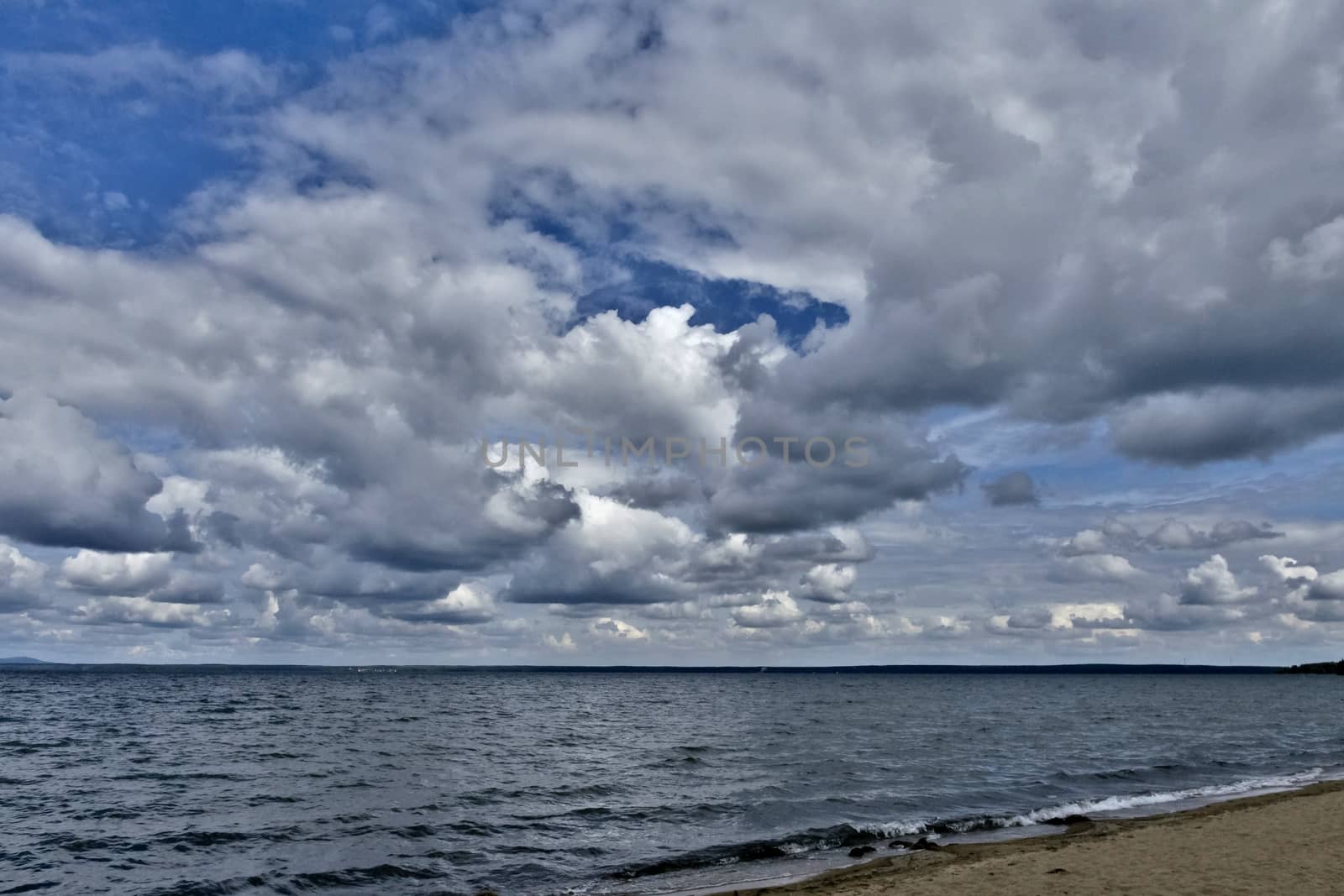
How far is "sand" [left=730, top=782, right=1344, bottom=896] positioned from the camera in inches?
673

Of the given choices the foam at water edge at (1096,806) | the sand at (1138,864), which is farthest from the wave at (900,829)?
the sand at (1138,864)

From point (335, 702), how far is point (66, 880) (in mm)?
91700

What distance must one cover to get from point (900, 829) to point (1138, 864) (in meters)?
9.68

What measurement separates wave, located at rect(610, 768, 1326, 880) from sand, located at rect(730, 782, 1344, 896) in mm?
3023

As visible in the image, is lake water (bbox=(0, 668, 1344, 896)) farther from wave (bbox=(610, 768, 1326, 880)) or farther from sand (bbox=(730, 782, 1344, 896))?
sand (bbox=(730, 782, 1344, 896))

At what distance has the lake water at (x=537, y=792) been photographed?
23641 millimetres

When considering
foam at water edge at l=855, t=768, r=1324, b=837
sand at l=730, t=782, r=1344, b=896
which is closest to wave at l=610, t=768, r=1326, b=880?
foam at water edge at l=855, t=768, r=1324, b=837

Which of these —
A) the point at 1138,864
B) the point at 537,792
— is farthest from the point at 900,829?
Answer: the point at 537,792

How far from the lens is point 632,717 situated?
3295 inches

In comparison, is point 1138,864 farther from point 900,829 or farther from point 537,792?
point 537,792

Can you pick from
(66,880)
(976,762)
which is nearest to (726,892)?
(66,880)

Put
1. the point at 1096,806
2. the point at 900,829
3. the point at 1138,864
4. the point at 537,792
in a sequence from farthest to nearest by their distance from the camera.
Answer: the point at 537,792 → the point at 1096,806 → the point at 900,829 → the point at 1138,864

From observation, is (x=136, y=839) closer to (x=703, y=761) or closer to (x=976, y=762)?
(x=703, y=761)

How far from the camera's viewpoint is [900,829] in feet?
91.2
